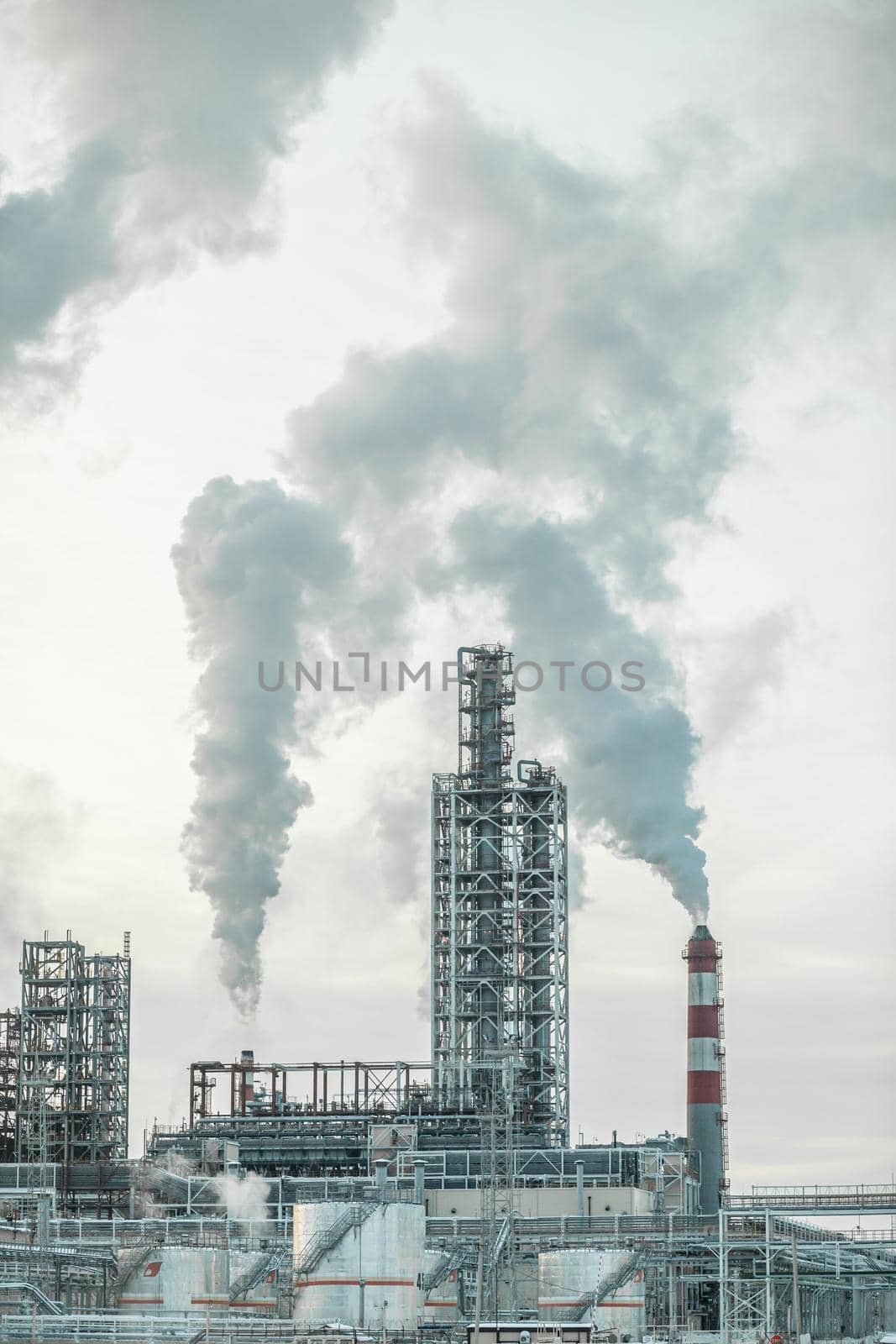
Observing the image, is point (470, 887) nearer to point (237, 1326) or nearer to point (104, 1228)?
point (104, 1228)

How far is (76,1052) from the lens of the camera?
11281 cm

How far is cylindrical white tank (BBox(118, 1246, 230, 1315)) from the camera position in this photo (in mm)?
78000

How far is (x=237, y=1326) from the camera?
68812 millimetres

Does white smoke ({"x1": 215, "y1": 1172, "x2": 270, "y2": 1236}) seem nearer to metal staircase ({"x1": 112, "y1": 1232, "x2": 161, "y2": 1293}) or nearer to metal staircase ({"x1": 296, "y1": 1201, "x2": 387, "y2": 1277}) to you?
metal staircase ({"x1": 112, "y1": 1232, "x2": 161, "y2": 1293})

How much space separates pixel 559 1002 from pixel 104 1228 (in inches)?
1182

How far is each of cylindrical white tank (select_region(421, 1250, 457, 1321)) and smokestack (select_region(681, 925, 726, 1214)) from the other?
82.9ft

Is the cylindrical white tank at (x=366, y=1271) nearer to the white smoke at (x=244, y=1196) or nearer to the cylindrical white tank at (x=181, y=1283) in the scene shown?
the cylindrical white tank at (x=181, y=1283)

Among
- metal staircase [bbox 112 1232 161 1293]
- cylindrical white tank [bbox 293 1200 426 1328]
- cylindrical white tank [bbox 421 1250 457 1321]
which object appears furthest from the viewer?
metal staircase [bbox 112 1232 161 1293]

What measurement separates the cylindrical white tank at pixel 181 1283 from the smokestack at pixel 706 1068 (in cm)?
3117

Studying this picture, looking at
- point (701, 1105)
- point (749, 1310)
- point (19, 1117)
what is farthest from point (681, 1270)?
point (19, 1117)

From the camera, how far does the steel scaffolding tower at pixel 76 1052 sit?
11162 cm

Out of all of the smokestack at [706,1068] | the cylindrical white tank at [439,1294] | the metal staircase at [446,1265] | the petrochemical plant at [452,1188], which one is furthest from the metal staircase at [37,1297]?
the smokestack at [706,1068]

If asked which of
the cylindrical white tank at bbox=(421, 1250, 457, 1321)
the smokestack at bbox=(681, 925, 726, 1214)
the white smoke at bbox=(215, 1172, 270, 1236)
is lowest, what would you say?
the cylindrical white tank at bbox=(421, 1250, 457, 1321)

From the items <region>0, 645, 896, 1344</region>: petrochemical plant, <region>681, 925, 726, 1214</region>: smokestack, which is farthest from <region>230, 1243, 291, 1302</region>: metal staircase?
<region>681, 925, 726, 1214</region>: smokestack
